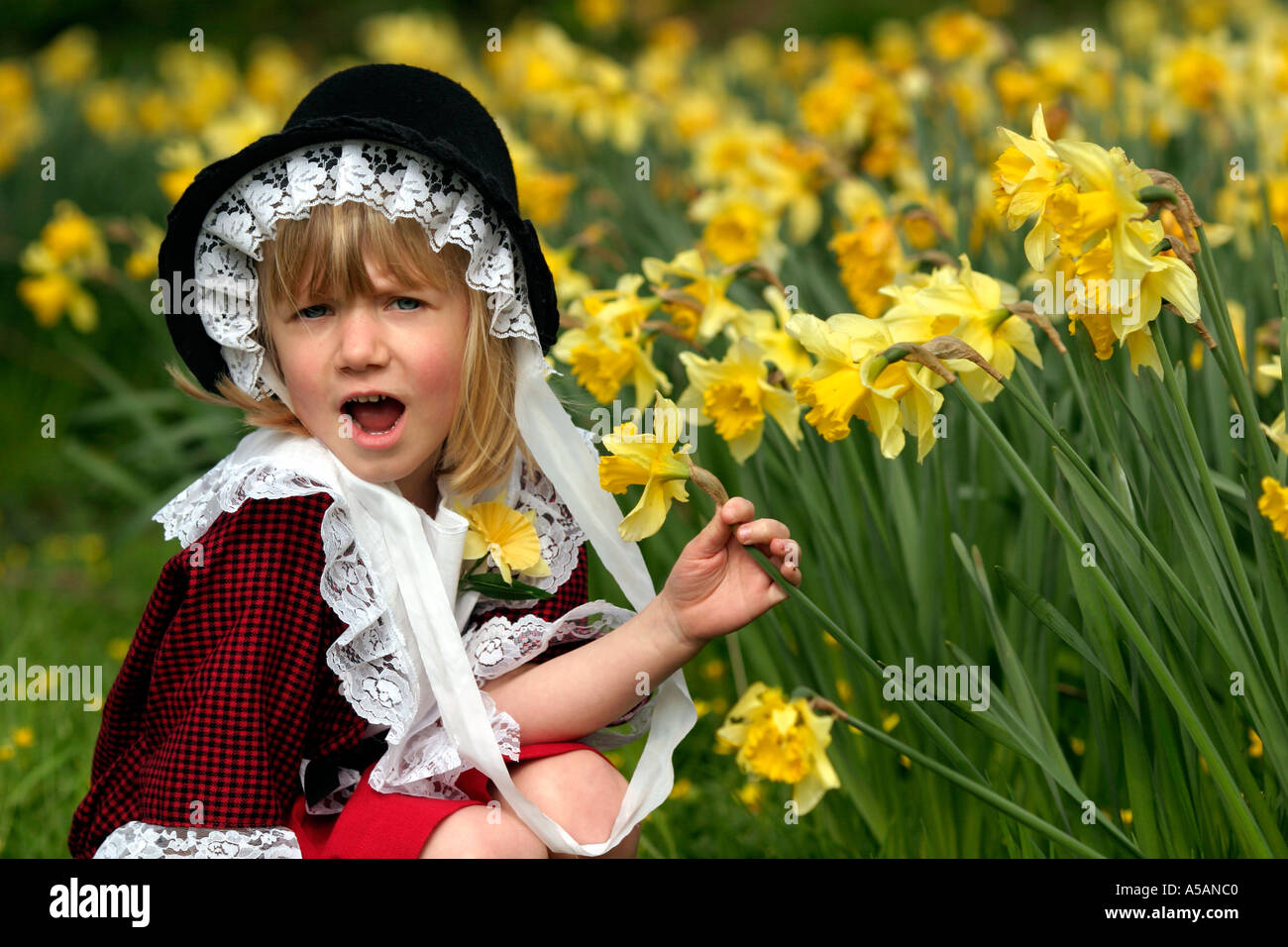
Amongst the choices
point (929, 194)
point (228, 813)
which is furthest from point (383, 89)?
point (929, 194)

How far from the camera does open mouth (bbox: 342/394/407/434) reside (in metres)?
1.67

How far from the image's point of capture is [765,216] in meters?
2.73

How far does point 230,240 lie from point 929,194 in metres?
1.70

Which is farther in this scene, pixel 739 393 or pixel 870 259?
Result: pixel 870 259

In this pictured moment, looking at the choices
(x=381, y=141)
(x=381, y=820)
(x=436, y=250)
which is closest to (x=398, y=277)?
(x=436, y=250)

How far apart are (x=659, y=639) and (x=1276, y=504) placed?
72 centimetres

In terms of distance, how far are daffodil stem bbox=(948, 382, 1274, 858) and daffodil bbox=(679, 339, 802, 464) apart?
39 centimetres

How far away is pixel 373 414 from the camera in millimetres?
1678

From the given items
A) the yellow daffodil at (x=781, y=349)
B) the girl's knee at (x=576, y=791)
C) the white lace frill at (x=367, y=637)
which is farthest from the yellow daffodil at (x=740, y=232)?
the girl's knee at (x=576, y=791)

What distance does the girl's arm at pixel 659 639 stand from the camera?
1.54 m

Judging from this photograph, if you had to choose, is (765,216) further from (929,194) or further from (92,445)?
(92,445)

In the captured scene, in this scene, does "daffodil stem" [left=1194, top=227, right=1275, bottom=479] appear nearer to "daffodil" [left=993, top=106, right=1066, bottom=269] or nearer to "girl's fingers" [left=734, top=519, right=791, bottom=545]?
"daffodil" [left=993, top=106, right=1066, bottom=269]
